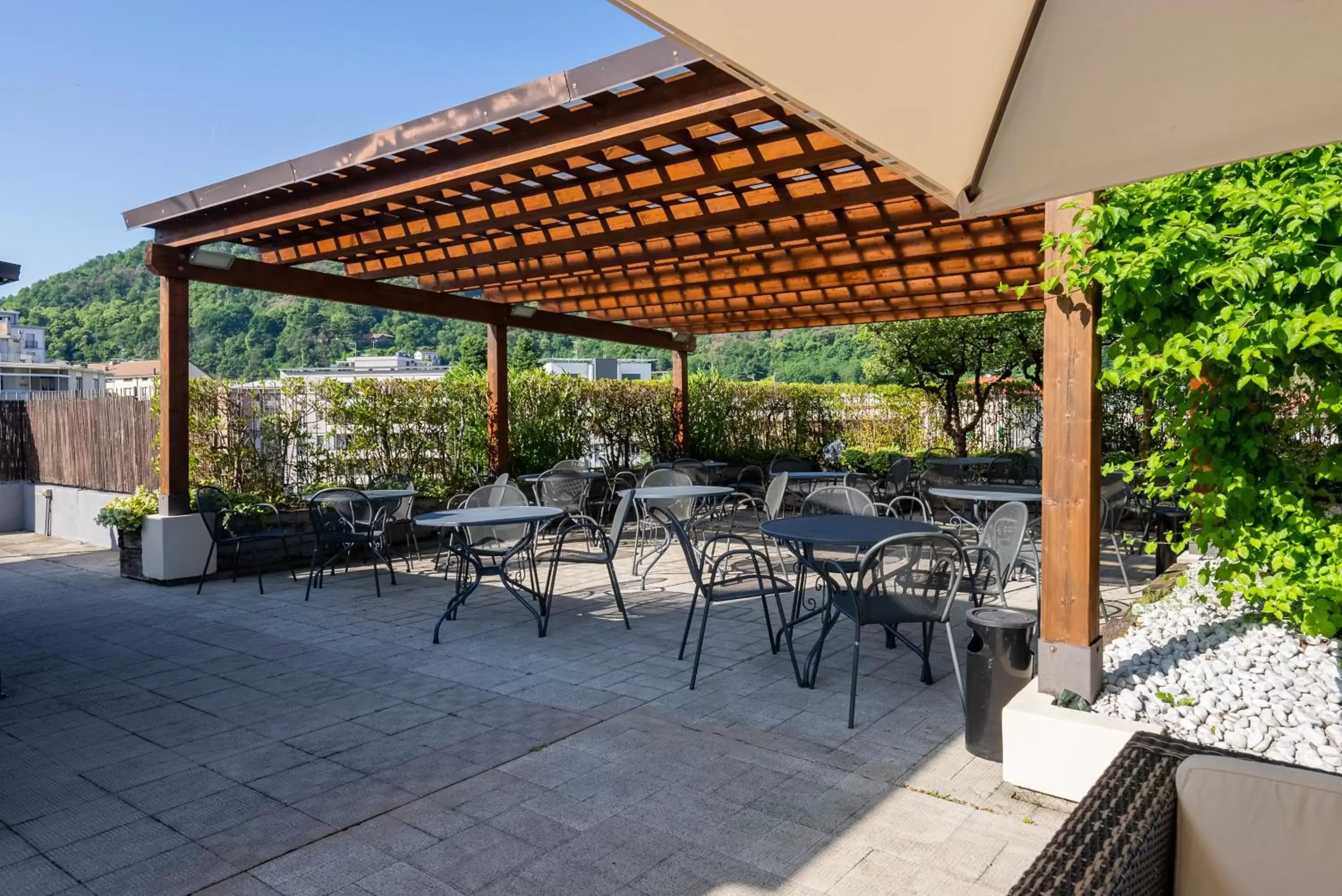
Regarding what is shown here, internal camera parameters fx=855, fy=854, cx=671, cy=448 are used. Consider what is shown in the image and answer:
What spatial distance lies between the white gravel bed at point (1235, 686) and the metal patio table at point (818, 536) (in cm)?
93

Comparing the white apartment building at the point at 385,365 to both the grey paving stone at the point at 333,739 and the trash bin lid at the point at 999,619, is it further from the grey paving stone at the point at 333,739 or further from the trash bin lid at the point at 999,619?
the trash bin lid at the point at 999,619

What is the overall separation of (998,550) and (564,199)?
3.57 meters

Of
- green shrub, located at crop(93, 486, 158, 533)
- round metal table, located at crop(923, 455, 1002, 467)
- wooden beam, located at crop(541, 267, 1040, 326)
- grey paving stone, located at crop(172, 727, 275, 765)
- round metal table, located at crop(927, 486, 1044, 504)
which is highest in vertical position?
wooden beam, located at crop(541, 267, 1040, 326)

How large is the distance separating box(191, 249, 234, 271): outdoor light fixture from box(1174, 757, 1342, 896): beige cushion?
7.26 m

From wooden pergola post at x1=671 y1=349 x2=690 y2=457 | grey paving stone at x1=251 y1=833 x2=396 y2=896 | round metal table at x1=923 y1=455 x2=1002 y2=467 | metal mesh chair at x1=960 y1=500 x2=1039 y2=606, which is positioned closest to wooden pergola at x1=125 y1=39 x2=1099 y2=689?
metal mesh chair at x1=960 y1=500 x2=1039 y2=606

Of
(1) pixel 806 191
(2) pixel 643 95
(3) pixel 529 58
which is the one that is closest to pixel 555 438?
(1) pixel 806 191

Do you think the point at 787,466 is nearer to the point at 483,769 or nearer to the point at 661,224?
the point at 661,224

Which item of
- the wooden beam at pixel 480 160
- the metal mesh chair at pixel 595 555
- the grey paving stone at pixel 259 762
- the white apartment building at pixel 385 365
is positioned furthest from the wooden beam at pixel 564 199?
the white apartment building at pixel 385 365

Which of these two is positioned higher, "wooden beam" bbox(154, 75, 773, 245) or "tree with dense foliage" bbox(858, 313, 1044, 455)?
"wooden beam" bbox(154, 75, 773, 245)

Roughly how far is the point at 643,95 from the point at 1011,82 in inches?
114

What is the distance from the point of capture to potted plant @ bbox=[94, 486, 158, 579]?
7.02 meters

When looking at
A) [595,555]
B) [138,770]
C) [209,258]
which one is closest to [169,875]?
[138,770]

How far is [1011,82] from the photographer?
1.71m

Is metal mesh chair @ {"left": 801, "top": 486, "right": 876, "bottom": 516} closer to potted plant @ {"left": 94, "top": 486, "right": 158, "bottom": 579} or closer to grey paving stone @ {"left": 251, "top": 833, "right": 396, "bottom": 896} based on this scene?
grey paving stone @ {"left": 251, "top": 833, "right": 396, "bottom": 896}
